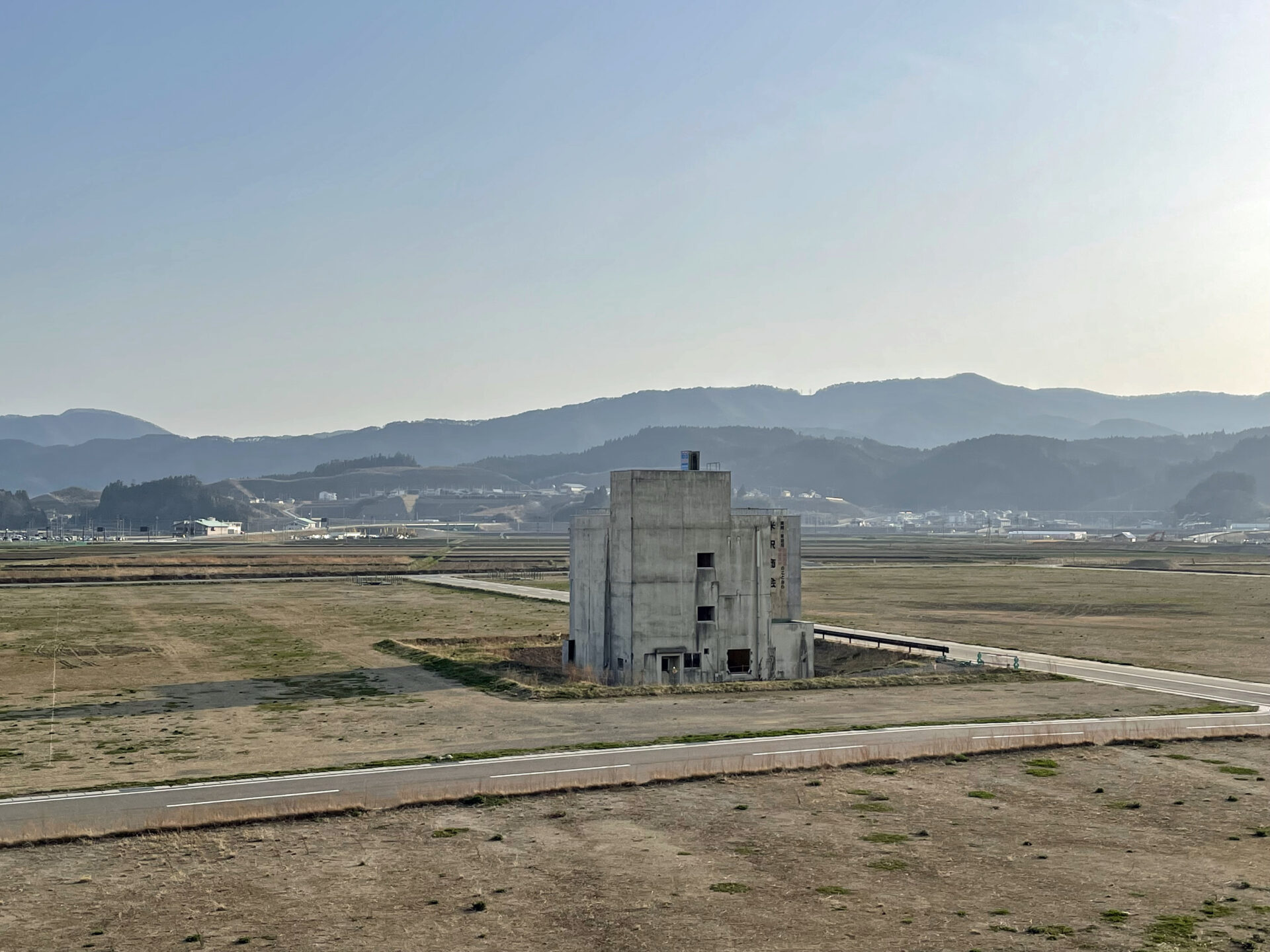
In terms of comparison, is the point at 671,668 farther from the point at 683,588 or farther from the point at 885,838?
the point at 885,838

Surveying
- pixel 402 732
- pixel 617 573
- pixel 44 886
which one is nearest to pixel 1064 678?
pixel 617 573

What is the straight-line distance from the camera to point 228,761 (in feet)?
121

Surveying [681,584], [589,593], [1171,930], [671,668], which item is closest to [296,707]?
[589,593]

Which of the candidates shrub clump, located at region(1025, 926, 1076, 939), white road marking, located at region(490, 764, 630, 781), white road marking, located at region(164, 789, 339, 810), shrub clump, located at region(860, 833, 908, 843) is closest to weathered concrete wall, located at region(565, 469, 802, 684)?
white road marking, located at region(490, 764, 630, 781)

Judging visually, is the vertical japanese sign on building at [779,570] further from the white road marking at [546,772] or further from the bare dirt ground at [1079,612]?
the white road marking at [546,772]

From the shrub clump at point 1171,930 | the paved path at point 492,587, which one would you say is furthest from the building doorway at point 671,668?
the paved path at point 492,587

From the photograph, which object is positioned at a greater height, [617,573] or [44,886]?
[617,573]

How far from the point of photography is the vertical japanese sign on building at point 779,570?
66562mm

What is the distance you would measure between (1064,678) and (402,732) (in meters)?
33.9

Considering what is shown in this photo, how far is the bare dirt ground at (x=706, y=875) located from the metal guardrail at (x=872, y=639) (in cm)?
3329

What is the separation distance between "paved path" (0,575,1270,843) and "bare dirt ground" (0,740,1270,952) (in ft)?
4.13

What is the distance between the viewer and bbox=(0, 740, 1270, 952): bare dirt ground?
860 inches

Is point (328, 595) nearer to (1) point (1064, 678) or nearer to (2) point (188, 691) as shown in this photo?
(2) point (188, 691)

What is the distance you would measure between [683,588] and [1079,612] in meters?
52.9
